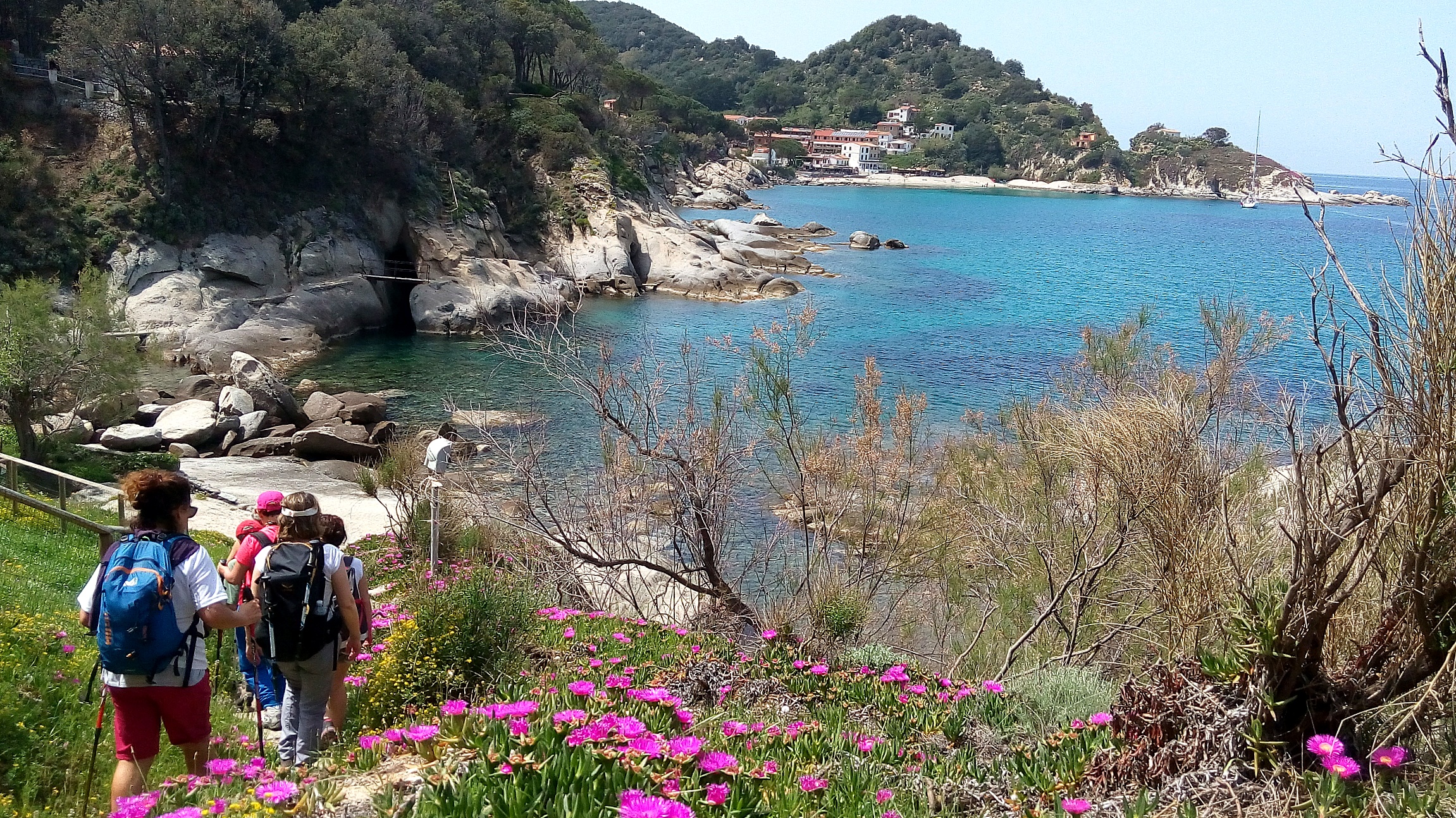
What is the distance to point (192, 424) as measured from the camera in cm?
2344

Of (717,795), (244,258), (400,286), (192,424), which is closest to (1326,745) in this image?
(717,795)

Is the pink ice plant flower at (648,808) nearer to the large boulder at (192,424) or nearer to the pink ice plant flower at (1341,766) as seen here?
the pink ice plant flower at (1341,766)

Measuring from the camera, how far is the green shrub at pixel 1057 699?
5703 mm

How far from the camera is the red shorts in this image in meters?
4.74

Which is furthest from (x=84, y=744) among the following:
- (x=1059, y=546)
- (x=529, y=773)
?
(x=1059, y=546)

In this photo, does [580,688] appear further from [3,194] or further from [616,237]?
[616,237]

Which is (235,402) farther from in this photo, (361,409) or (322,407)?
(361,409)

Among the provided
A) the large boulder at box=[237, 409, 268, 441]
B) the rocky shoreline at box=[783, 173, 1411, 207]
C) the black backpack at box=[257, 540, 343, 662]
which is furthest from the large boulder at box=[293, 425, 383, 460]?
the rocky shoreline at box=[783, 173, 1411, 207]

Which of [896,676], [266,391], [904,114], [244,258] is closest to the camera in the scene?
[896,676]

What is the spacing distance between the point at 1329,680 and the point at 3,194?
38000 millimetres

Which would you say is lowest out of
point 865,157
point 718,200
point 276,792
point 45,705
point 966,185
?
point 45,705

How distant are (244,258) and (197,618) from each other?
3471cm

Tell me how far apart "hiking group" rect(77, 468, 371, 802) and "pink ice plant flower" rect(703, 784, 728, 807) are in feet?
8.26

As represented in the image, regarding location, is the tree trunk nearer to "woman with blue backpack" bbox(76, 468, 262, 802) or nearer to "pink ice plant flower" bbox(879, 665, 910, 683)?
"woman with blue backpack" bbox(76, 468, 262, 802)
